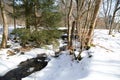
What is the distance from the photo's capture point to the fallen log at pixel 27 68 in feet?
32.0

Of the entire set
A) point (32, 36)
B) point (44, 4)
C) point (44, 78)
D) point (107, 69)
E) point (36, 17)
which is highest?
point (44, 4)

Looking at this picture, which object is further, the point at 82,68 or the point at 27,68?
the point at 27,68

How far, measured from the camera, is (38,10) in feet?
53.2

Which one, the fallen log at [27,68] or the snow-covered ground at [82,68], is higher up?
the snow-covered ground at [82,68]

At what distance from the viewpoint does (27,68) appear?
11172mm

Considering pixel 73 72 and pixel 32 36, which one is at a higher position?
pixel 32 36

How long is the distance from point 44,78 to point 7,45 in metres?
7.27

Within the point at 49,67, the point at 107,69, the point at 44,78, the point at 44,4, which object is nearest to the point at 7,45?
the point at 44,4

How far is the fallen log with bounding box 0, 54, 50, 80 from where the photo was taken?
9741 mm

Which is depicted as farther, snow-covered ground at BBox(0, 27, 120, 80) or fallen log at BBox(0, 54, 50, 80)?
fallen log at BBox(0, 54, 50, 80)

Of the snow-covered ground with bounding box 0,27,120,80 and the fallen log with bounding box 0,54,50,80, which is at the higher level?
the snow-covered ground with bounding box 0,27,120,80

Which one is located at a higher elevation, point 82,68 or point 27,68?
point 82,68

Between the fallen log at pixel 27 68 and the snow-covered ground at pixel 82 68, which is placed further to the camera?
the fallen log at pixel 27 68

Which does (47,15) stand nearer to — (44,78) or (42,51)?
(42,51)
